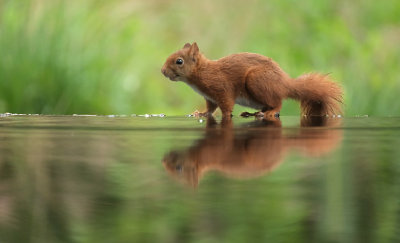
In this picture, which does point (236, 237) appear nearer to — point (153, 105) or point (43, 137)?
point (43, 137)

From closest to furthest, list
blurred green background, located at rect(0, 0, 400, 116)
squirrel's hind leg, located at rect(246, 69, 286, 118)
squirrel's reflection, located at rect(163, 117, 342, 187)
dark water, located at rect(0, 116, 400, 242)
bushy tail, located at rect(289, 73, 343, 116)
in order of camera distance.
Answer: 1. dark water, located at rect(0, 116, 400, 242)
2. squirrel's reflection, located at rect(163, 117, 342, 187)
3. squirrel's hind leg, located at rect(246, 69, 286, 118)
4. bushy tail, located at rect(289, 73, 343, 116)
5. blurred green background, located at rect(0, 0, 400, 116)

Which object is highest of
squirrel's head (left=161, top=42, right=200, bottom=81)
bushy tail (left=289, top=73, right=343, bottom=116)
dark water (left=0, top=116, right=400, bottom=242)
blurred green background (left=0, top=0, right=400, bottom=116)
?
blurred green background (left=0, top=0, right=400, bottom=116)

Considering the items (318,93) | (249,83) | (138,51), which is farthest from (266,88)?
(138,51)

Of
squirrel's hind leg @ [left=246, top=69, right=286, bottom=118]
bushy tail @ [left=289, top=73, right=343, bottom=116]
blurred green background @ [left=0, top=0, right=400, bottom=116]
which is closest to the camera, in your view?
squirrel's hind leg @ [left=246, top=69, right=286, bottom=118]

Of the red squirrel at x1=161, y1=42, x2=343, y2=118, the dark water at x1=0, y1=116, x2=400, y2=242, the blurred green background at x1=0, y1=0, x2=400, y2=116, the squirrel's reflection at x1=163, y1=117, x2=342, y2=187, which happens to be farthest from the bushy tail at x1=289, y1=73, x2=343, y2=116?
the blurred green background at x1=0, y1=0, x2=400, y2=116

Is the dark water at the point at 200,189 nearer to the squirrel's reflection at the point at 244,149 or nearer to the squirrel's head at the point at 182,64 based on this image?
the squirrel's reflection at the point at 244,149

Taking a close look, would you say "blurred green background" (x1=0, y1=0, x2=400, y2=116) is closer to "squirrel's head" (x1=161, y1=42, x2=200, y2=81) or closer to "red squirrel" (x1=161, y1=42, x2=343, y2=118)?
"red squirrel" (x1=161, y1=42, x2=343, y2=118)

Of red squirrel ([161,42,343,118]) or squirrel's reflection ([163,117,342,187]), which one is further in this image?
red squirrel ([161,42,343,118])

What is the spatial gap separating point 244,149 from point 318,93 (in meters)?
2.54

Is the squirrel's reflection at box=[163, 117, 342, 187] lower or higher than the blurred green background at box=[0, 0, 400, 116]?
lower

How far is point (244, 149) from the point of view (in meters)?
2.34

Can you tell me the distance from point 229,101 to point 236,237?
3479 millimetres

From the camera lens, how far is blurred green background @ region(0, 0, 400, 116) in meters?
7.01

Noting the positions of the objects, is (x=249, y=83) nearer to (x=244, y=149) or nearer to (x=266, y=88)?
(x=266, y=88)
